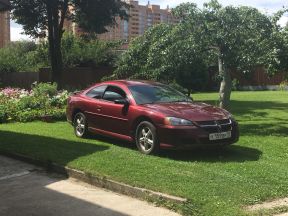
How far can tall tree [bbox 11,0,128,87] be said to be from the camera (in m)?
27.1

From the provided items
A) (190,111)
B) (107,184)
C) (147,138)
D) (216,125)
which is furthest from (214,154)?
(107,184)

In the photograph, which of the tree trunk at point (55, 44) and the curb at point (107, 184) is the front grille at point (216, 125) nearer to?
the curb at point (107, 184)

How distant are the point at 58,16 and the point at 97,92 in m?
17.0

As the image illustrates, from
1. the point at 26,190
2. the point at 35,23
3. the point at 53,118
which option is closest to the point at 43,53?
the point at 35,23

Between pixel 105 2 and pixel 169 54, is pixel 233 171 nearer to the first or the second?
pixel 169 54

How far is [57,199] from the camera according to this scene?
7359 mm

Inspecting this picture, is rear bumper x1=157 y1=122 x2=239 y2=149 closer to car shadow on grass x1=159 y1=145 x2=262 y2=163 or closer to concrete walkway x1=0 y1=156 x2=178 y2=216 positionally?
car shadow on grass x1=159 y1=145 x2=262 y2=163

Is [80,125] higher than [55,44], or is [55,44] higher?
[55,44]

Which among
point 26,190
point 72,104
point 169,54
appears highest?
point 169,54

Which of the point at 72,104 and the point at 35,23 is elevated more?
the point at 35,23

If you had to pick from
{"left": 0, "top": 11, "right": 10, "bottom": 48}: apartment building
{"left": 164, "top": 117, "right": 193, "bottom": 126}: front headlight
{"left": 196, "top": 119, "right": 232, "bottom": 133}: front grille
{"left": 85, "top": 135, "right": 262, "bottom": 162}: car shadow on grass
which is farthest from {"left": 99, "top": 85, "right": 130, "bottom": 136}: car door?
{"left": 0, "top": 11, "right": 10, "bottom": 48}: apartment building

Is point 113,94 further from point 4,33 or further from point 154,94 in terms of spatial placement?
point 4,33

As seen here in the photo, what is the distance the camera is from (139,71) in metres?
15.4

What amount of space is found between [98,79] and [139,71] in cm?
1796
